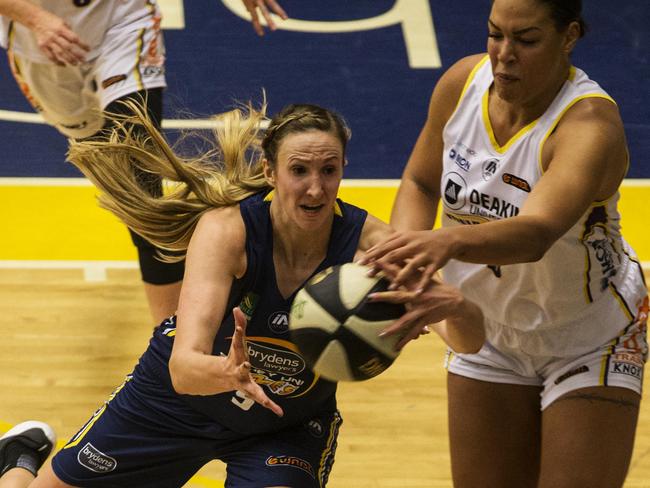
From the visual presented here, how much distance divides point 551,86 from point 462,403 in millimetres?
1104

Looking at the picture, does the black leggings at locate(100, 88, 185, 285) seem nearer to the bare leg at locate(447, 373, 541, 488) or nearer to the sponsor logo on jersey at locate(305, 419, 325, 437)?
the sponsor logo on jersey at locate(305, 419, 325, 437)

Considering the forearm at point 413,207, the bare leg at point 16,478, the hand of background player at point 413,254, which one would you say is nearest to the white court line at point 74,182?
the bare leg at point 16,478

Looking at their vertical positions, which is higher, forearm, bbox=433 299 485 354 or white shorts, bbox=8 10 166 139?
forearm, bbox=433 299 485 354

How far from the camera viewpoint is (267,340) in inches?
144

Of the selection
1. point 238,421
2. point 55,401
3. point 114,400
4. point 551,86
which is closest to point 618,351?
point 551,86

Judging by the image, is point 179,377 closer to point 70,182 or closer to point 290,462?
point 290,462

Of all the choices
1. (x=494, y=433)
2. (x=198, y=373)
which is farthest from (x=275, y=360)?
(x=494, y=433)

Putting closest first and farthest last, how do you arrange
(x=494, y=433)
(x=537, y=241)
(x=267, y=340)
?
(x=537, y=241) < (x=267, y=340) < (x=494, y=433)

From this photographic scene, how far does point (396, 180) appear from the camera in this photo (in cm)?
746

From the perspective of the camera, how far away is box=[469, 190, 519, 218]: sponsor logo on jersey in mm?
3578

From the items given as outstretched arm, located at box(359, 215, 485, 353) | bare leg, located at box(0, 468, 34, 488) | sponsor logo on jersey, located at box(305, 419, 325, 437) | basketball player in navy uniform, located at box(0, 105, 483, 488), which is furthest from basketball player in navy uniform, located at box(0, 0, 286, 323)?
outstretched arm, located at box(359, 215, 485, 353)

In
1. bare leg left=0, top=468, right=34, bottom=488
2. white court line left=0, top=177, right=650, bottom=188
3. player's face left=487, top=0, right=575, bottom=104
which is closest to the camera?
player's face left=487, top=0, right=575, bottom=104

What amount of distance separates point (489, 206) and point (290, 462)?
979 millimetres

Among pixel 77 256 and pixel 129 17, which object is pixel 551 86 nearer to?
pixel 129 17
